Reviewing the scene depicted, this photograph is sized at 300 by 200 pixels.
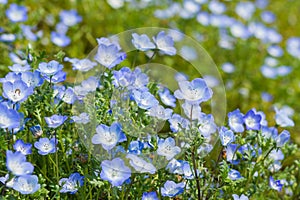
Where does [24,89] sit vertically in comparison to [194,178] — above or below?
above

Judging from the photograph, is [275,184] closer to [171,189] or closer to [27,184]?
[171,189]

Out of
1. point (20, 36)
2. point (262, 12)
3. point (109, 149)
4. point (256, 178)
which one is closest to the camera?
point (109, 149)

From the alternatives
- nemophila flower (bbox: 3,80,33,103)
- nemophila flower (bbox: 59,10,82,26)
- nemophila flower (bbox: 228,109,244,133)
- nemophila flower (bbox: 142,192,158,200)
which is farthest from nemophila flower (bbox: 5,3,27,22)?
nemophila flower (bbox: 142,192,158,200)

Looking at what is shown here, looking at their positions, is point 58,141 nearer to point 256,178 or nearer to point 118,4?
point 256,178

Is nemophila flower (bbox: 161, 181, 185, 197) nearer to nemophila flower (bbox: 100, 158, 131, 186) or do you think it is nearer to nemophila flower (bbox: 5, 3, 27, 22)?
nemophila flower (bbox: 100, 158, 131, 186)

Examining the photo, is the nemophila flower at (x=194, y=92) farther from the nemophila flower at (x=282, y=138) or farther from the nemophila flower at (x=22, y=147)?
the nemophila flower at (x=22, y=147)

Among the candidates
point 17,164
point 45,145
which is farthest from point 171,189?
point 17,164

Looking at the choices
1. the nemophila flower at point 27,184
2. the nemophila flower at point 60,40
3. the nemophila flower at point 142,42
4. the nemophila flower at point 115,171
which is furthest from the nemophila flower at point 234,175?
the nemophila flower at point 60,40

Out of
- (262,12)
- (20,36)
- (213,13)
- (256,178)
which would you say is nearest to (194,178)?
(256,178)
